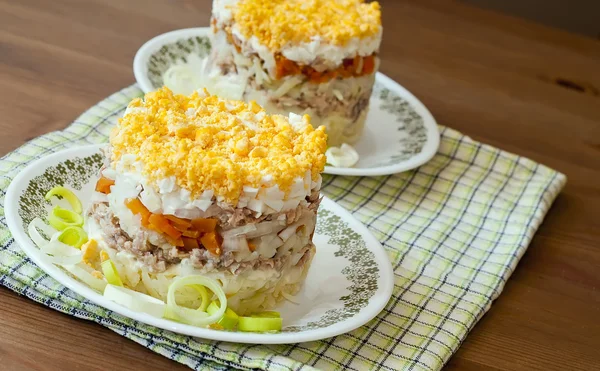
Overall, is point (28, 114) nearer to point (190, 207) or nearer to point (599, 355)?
point (190, 207)

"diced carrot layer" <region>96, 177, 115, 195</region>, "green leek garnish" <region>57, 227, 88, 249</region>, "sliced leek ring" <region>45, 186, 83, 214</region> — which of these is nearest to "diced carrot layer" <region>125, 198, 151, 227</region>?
"diced carrot layer" <region>96, 177, 115, 195</region>

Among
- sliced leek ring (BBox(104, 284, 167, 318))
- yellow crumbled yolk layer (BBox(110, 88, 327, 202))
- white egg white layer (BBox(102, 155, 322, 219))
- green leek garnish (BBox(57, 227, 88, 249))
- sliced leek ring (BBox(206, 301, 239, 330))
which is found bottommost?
sliced leek ring (BBox(206, 301, 239, 330))

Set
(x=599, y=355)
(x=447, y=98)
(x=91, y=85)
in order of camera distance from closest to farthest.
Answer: (x=599, y=355)
(x=91, y=85)
(x=447, y=98)

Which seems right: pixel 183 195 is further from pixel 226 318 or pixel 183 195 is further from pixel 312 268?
pixel 312 268

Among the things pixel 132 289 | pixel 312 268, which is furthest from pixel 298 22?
pixel 132 289

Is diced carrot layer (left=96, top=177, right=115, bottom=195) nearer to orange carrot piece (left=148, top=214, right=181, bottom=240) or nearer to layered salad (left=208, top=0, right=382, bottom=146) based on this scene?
Result: orange carrot piece (left=148, top=214, right=181, bottom=240)

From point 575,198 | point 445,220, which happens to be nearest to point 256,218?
point 445,220

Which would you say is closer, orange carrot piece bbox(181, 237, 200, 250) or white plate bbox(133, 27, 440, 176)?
orange carrot piece bbox(181, 237, 200, 250)
